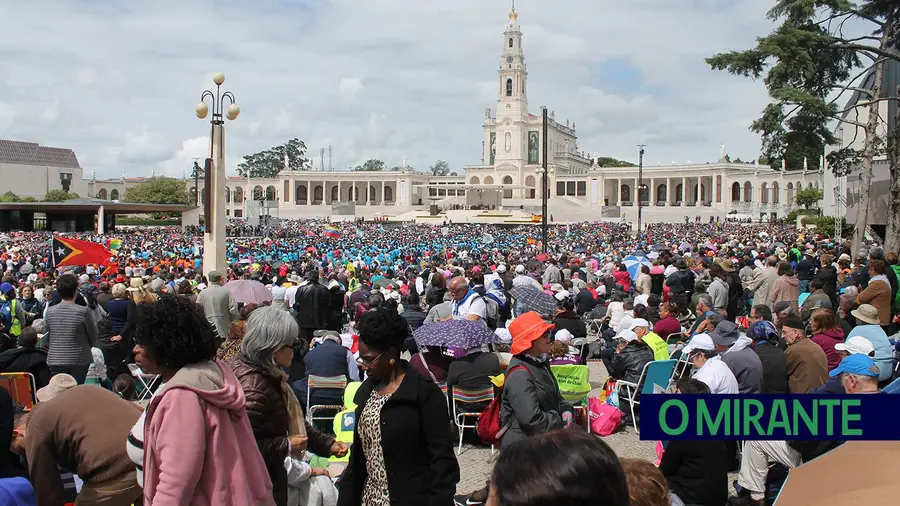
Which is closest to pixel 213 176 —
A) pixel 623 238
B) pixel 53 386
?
pixel 53 386

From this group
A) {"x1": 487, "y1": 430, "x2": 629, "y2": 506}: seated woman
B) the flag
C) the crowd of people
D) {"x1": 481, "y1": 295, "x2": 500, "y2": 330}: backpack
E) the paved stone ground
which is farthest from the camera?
the flag

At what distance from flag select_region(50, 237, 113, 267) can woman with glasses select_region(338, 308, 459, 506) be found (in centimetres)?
1073

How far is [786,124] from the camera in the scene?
14.6m

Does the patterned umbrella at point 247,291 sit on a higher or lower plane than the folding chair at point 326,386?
higher

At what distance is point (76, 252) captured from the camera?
12.4 metres

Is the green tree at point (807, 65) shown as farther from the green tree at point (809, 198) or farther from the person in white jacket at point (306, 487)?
the green tree at point (809, 198)

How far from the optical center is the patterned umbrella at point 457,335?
6.81m

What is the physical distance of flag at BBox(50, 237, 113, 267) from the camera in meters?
12.3

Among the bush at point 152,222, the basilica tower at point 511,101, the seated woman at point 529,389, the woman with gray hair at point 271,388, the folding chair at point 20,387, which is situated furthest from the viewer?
the basilica tower at point 511,101

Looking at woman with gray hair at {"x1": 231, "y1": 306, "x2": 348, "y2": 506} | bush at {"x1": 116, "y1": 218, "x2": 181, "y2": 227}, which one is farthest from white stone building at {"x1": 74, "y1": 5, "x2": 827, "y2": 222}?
woman with gray hair at {"x1": 231, "y1": 306, "x2": 348, "y2": 506}

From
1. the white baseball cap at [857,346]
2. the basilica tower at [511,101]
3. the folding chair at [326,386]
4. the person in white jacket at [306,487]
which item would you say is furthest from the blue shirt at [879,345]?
the basilica tower at [511,101]

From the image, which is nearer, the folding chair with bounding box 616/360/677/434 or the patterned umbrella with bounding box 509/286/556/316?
the folding chair with bounding box 616/360/677/434

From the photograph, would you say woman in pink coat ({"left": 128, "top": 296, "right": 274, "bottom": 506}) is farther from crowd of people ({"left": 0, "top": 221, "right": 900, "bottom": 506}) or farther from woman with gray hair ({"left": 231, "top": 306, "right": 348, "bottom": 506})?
woman with gray hair ({"left": 231, "top": 306, "right": 348, "bottom": 506})

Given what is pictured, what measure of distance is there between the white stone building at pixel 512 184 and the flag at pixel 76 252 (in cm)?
6538
